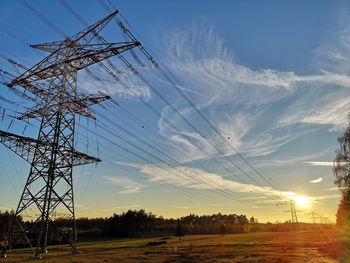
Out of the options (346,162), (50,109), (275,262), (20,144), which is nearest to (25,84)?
(50,109)

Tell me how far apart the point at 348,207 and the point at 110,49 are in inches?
1629

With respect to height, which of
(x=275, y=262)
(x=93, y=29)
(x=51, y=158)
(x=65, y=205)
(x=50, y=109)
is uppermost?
(x=93, y=29)

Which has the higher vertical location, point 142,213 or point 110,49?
point 110,49

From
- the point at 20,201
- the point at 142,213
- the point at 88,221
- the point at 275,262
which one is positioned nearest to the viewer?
the point at 275,262

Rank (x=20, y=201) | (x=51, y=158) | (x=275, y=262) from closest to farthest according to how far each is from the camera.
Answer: (x=275, y=262), (x=20, y=201), (x=51, y=158)

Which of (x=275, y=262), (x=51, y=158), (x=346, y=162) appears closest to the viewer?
(x=275, y=262)

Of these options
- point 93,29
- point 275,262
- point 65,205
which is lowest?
point 275,262

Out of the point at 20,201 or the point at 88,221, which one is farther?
the point at 88,221

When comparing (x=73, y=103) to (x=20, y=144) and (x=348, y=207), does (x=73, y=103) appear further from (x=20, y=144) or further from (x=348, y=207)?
(x=348, y=207)

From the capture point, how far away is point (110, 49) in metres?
24.6

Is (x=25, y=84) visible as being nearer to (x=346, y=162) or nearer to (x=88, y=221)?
(x=346, y=162)

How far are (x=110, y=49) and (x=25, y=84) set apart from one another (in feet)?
35.6

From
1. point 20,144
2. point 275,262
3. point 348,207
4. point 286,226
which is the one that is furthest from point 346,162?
point 286,226

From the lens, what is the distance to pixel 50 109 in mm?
33062
